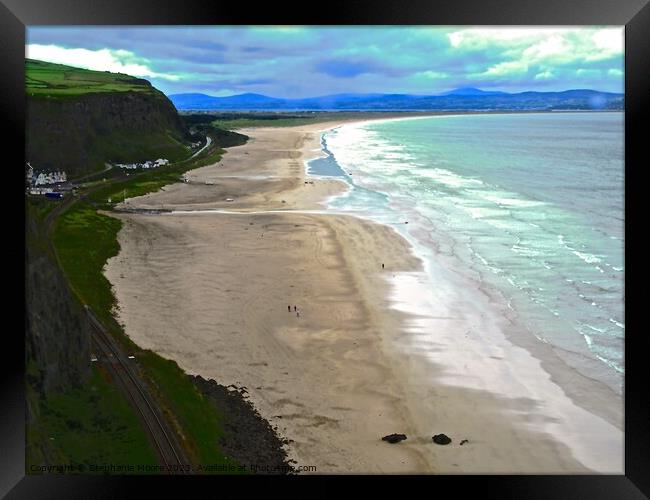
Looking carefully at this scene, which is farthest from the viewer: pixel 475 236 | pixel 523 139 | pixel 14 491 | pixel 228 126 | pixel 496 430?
pixel 523 139

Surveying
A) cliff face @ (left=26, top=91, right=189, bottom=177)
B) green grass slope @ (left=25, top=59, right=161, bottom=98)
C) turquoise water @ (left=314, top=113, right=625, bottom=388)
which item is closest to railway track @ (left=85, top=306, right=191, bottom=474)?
turquoise water @ (left=314, top=113, right=625, bottom=388)

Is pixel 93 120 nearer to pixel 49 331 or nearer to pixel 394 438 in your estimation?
pixel 49 331

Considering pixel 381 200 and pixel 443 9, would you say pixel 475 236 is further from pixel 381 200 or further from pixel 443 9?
pixel 443 9

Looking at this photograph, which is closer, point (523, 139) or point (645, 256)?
point (645, 256)

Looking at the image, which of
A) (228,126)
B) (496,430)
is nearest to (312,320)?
(496,430)

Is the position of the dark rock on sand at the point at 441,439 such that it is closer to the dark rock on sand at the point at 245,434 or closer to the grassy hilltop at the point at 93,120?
the dark rock on sand at the point at 245,434
